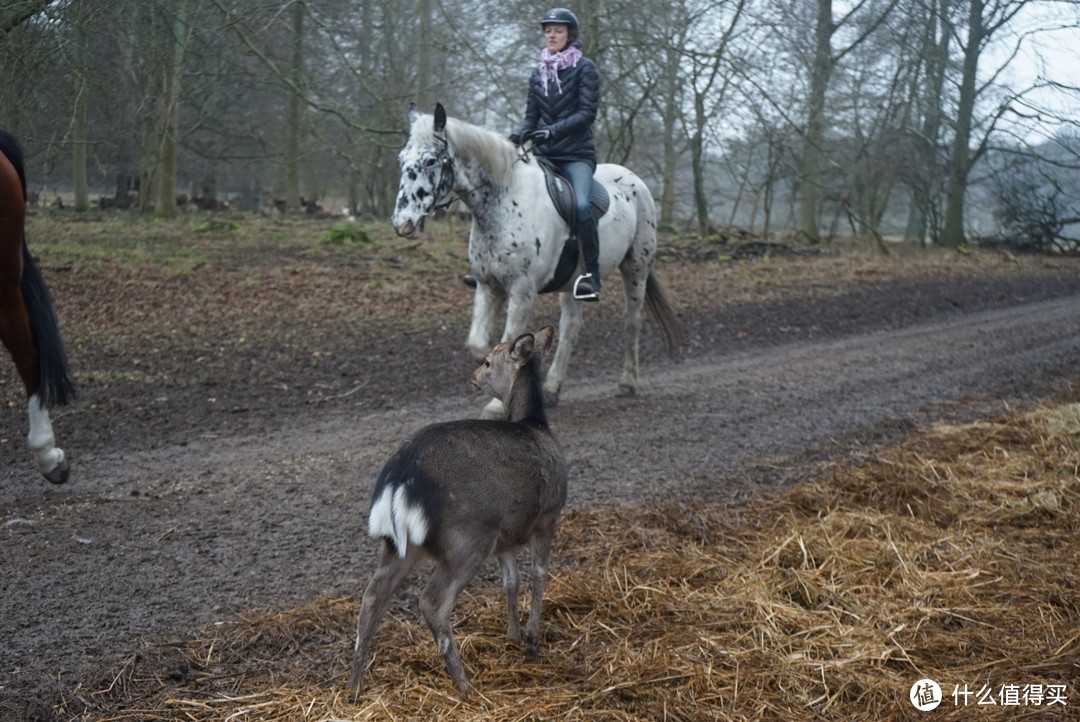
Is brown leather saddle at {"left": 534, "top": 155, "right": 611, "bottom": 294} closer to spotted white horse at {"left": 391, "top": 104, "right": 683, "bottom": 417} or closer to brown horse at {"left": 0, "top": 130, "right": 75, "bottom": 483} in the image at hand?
spotted white horse at {"left": 391, "top": 104, "right": 683, "bottom": 417}

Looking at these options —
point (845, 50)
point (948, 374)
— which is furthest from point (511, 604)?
point (845, 50)

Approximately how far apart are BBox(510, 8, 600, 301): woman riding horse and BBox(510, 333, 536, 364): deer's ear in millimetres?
4266

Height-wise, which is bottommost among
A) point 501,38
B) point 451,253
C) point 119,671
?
point 119,671

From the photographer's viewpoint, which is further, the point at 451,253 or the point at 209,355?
the point at 451,253

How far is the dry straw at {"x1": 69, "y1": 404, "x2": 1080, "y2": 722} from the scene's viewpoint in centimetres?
370

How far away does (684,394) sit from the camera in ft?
32.1

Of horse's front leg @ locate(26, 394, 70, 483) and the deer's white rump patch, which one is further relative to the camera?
horse's front leg @ locate(26, 394, 70, 483)

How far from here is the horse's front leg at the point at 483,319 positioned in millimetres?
8305

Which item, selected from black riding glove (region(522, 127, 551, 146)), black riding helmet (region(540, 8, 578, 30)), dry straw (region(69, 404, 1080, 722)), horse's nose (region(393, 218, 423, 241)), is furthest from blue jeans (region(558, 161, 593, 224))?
dry straw (region(69, 404, 1080, 722))

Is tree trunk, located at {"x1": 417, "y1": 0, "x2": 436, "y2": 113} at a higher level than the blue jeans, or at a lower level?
higher

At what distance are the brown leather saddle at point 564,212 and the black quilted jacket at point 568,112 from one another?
0.21 m

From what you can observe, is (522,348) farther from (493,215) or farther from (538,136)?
(538,136)

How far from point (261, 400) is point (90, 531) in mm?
3535

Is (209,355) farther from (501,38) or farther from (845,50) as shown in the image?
(845,50)
